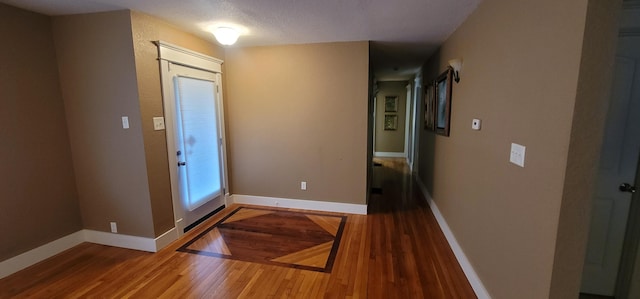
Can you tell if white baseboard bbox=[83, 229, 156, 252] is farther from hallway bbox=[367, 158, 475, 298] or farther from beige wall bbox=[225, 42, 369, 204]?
hallway bbox=[367, 158, 475, 298]

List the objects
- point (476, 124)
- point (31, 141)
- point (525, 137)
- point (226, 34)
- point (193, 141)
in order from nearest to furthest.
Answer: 1. point (525, 137)
2. point (476, 124)
3. point (31, 141)
4. point (226, 34)
5. point (193, 141)

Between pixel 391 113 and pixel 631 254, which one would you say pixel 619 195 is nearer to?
pixel 631 254

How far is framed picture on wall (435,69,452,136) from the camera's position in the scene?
2963 mm

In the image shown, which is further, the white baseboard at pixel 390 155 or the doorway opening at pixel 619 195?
the white baseboard at pixel 390 155

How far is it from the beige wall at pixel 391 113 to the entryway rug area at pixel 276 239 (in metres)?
5.16

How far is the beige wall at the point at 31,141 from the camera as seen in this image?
230 centimetres

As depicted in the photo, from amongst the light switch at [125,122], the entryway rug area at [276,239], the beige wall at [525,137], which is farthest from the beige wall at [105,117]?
the beige wall at [525,137]

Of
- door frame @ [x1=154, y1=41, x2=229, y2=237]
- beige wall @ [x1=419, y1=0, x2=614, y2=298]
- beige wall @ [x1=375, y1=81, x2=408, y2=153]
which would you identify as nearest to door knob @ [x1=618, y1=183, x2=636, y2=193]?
beige wall @ [x1=419, y1=0, x2=614, y2=298]

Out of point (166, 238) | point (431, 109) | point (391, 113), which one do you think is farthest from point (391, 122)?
point (166, 238)

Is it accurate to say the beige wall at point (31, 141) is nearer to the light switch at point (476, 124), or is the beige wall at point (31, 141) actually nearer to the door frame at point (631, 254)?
the light switch at point (476, 124)

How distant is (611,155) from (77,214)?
480 cm

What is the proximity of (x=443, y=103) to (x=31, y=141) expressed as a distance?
14.2 feet

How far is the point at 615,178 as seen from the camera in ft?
5.88

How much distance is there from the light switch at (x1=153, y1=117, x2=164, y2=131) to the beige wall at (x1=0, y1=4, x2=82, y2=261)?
38.4 inches
